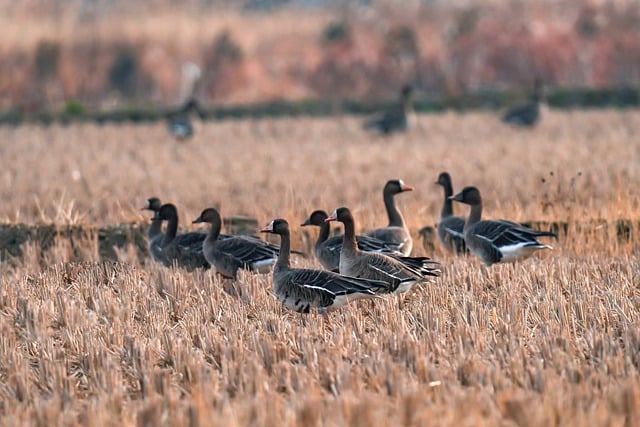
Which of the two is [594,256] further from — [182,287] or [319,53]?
[319,53]

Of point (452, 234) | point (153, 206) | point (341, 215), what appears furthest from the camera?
point (153, 206)

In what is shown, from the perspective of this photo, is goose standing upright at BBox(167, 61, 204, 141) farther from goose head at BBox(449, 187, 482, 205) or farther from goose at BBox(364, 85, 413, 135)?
goose head at BBox(449, 187, 482, 205)

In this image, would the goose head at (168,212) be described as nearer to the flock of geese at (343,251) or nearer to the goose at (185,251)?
the flock of geese at (343,251)

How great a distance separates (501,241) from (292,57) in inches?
1162

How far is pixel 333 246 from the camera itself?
37.0ft

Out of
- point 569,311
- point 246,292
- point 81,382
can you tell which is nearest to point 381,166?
point 246,292

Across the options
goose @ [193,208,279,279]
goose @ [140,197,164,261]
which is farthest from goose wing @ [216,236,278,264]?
goose @ [140,197,164,261]

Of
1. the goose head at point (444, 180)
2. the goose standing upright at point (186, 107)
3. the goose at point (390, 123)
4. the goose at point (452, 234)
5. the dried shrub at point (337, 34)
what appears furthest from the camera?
the dried shrub at point (337, 34)

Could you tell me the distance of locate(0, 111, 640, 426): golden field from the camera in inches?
244

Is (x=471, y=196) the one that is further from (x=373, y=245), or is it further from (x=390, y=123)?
(x=390, y=123)

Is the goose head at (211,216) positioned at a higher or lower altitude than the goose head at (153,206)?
lower

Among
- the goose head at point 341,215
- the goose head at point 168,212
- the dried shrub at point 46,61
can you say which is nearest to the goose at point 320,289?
the goose head at point 341,215

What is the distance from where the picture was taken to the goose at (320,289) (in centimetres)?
896

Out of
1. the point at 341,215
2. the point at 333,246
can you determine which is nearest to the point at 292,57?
the point at 333,246
